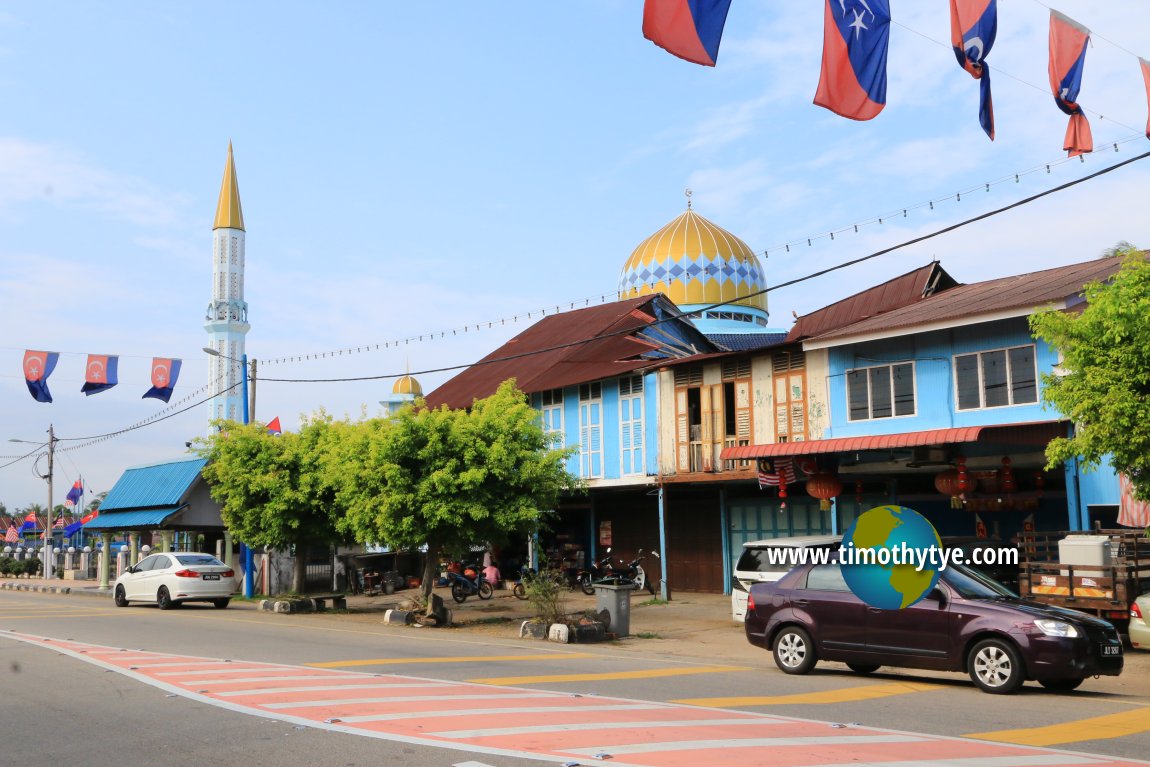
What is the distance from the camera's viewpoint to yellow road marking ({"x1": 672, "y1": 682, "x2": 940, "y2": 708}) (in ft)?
35.9

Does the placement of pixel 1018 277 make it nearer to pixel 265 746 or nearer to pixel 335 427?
pixel 335 427

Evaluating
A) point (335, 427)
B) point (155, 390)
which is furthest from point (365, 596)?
point (155, 390)

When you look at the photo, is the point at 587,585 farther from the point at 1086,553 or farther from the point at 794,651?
the point at 794,651

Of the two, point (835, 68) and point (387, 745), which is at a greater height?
point (835, 68)

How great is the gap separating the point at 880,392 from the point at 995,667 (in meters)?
12.7

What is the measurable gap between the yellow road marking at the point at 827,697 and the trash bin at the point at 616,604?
7256 millimetres

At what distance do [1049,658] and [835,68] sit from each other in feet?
23.6

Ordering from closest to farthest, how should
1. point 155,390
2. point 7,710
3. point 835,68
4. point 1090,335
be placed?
point 7,710, point 835,68, point 1090,335, point 155,390

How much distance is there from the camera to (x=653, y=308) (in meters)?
35.8

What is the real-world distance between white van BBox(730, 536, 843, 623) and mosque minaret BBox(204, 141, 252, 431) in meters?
54.5

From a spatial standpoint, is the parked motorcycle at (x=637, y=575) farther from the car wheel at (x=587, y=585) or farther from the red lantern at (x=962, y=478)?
the red lantern at (x=962, y=478)

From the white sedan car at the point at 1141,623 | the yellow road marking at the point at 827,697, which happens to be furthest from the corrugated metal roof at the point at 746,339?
the yellow road marking at the point at 827,697

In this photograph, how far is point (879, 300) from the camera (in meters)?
32.0

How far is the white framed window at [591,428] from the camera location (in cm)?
3122
